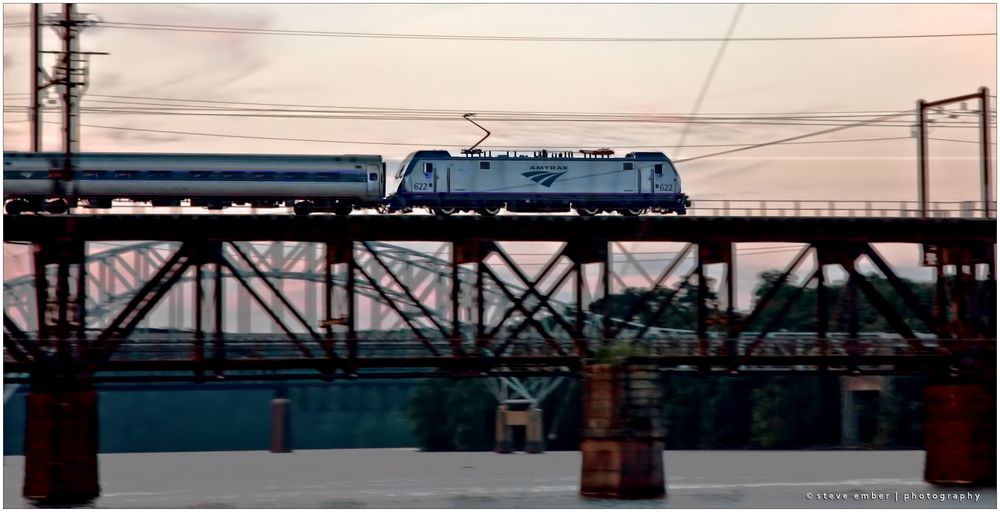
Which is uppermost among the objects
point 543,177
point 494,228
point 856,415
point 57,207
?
point 543,177

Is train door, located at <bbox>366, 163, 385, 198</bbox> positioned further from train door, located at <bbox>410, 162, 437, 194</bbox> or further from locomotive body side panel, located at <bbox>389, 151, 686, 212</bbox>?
train door, located at <bbox>410, 162, 437, 194</bbox>

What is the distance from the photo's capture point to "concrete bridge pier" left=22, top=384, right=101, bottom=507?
63.7 meters

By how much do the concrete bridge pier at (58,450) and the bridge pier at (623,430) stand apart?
2125cm

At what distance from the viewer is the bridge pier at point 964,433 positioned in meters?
72.1

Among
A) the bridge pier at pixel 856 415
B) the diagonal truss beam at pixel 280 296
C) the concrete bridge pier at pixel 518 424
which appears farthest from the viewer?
the concrete bridge pier at pixel 518 424

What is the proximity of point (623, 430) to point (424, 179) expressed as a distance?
17.4 metres

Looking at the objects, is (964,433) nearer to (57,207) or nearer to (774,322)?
(774,322)

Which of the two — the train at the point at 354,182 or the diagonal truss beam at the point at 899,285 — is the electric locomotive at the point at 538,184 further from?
Result: the diagonal truss beam at the point at 899,285

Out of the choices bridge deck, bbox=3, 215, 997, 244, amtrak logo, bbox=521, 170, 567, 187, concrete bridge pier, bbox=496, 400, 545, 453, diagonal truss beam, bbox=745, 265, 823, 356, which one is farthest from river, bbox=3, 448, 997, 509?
amtrak logo, bbox=521, 170, 567, 187

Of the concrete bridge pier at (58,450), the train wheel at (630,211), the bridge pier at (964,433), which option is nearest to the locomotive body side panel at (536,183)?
the train wheel at (630,211)

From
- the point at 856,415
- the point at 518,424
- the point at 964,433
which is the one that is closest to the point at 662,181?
the point at 964,433

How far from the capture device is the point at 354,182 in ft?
240

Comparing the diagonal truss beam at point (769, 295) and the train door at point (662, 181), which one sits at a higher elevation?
the train door at point (662, 181)

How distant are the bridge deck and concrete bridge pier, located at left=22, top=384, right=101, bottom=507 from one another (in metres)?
7.27
